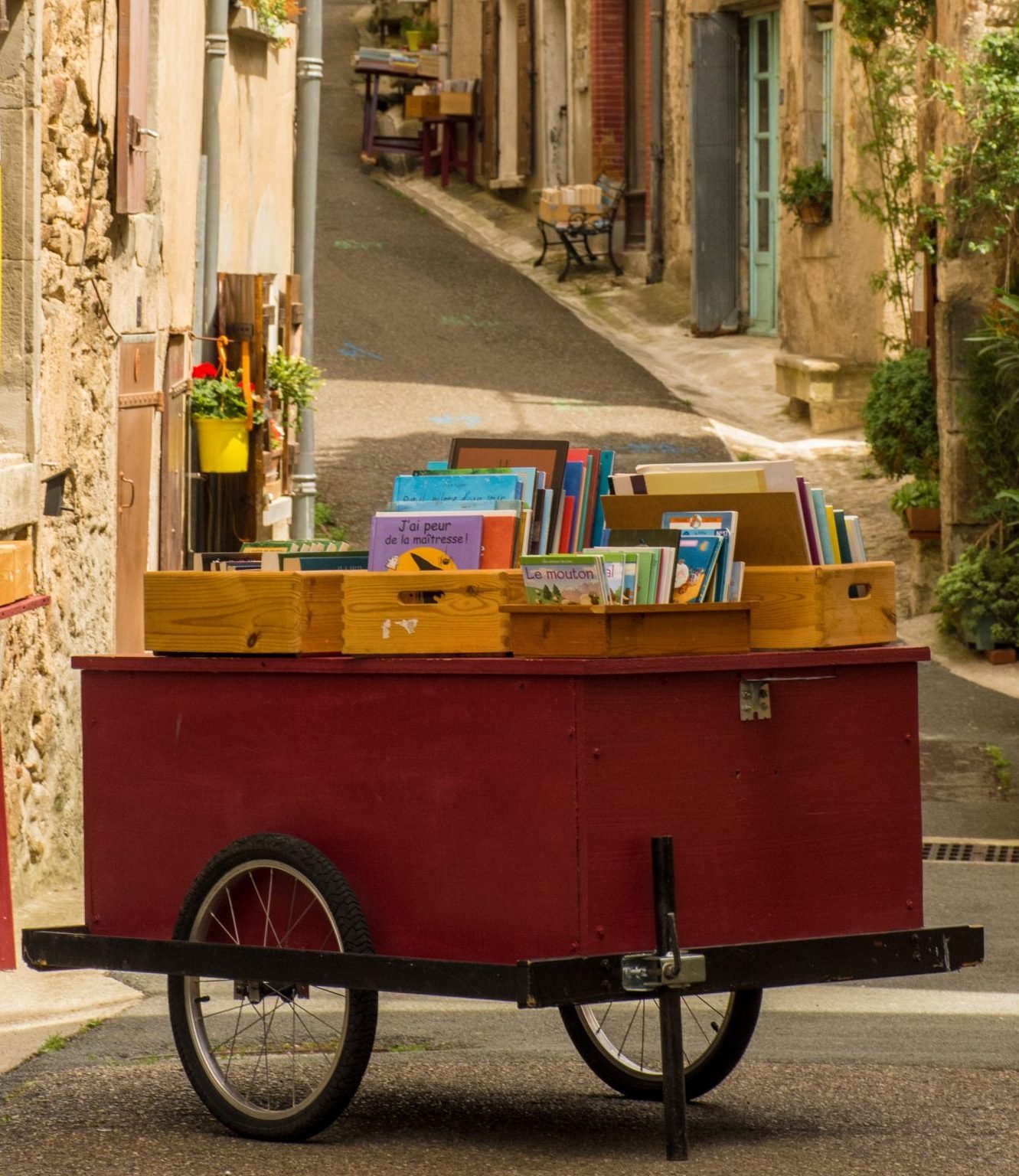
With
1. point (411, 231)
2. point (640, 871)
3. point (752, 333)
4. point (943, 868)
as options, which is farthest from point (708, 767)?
point (411, 231)

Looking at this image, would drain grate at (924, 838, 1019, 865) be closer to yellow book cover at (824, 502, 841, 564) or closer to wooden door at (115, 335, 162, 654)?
wooden door at (115, 335, 162, 654)

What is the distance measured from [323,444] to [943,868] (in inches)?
348

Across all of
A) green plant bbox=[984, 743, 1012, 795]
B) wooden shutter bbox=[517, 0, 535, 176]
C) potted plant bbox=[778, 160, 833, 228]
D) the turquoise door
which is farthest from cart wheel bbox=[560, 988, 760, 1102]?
wooden shutter bbox=[517, 0, 535, 176]

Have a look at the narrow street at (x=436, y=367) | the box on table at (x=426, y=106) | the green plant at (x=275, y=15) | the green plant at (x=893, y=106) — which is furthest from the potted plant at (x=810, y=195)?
the box on table at (x=426, y=106)

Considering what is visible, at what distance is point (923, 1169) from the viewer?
4316 mm

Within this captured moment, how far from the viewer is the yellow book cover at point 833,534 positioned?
4.73 m

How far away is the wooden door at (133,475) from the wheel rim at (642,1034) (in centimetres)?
391

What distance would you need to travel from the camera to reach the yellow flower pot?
1063cm

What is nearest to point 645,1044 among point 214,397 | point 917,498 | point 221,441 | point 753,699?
point 753,699

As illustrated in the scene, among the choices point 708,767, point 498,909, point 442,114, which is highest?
point 442,114

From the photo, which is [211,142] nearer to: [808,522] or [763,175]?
[808,522]

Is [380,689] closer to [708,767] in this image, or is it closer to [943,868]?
[708,767]

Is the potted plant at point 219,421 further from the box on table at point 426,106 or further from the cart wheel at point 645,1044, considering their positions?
the box on table at point 426,106

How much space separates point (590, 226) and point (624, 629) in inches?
769
